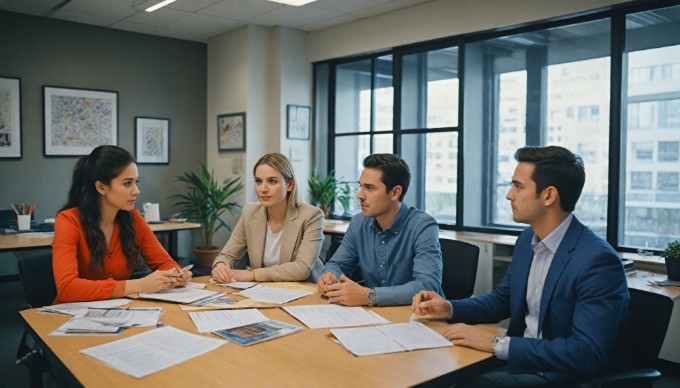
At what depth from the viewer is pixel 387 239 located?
243 centimetres

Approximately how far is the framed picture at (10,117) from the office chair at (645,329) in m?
5.51

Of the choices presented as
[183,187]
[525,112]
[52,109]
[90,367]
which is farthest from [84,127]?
[90,367]

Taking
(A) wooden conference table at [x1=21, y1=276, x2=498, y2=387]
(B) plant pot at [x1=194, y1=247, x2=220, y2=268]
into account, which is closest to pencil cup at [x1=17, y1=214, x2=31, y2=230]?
(B) plant pot at [x1=194, y1=247, x2=220, y2=268]

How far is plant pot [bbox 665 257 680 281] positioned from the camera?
306cm

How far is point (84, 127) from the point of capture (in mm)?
5715

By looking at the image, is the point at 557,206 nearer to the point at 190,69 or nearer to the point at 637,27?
the point at 637,27

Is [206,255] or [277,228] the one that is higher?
[277,228]

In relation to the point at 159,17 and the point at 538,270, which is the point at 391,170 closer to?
the point at 538,270

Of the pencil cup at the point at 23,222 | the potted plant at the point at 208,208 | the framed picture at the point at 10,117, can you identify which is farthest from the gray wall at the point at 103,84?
the pencil cup at the point at 23,222

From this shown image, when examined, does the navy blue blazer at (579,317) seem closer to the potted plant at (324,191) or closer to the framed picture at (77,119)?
the potted plant at (324,191)

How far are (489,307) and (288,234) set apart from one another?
3.82ft

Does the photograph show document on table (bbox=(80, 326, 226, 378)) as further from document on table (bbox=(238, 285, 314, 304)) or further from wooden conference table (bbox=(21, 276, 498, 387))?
document on table (bbox=(238, 285, 314, 304))

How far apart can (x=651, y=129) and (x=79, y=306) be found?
3.79 m

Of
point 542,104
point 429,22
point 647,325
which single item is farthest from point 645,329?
point 429,22
